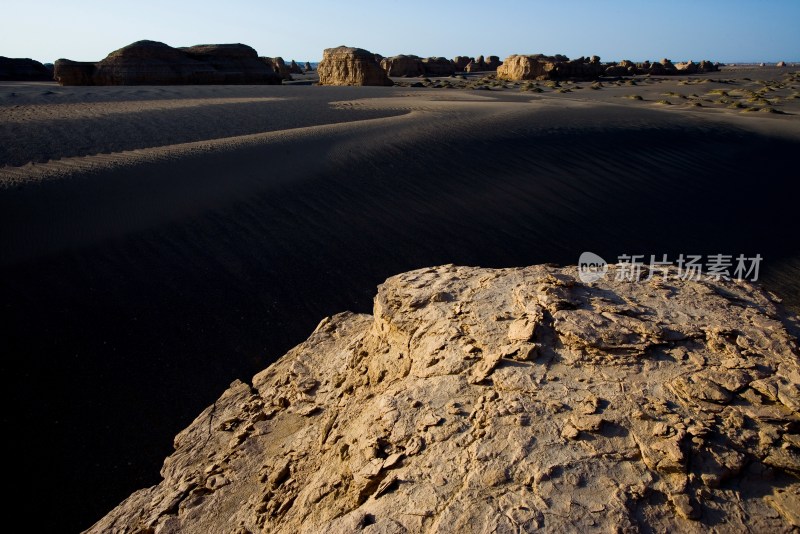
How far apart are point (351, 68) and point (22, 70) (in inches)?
691

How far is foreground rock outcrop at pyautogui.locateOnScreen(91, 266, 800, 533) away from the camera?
5.08 ft

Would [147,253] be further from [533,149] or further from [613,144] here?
[613,144]

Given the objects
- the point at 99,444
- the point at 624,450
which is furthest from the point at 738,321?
the point at 99,444

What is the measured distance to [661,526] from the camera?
1477mm

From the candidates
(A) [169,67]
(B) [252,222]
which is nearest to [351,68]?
(A) [169,67]

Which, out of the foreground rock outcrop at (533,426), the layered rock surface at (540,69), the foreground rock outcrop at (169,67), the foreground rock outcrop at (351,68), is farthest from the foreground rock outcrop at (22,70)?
the foreground rock outcrop at (533,426)

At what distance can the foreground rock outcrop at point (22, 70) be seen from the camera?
1014 inches

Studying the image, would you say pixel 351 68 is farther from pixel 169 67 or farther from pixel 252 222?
pixel 252 222

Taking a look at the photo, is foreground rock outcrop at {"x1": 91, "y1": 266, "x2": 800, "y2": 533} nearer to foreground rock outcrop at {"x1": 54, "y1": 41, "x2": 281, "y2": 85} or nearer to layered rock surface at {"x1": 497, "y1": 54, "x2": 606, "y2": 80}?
foreground rock outcrop at {"x1": 54, "y1": 41, "x2": 281, "y2": 85}

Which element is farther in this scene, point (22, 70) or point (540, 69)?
point (540, 69)

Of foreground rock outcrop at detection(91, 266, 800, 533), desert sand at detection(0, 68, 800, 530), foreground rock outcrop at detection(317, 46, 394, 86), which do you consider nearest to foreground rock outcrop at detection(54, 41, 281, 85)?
foreground rock outcrop at detection(317, 46, 394, 86)

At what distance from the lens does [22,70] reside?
2652 cm

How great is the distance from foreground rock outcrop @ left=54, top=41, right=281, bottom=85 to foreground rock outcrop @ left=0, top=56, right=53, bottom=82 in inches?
302

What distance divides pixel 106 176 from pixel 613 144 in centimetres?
909
